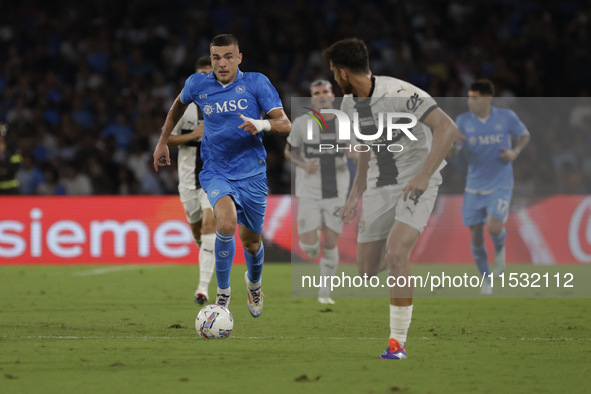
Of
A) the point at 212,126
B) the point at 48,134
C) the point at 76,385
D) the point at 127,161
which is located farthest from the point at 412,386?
the point at 48,134

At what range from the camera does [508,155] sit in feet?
35.4

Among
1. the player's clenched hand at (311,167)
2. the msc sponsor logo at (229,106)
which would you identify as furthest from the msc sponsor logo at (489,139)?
the msc sponsor logo at (229,106)

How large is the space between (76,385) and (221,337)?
2.01 meters

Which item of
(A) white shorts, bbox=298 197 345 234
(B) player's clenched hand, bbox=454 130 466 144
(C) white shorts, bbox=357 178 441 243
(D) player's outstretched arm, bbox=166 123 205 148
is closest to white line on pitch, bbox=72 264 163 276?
(A) white shorts, bbox=298 197 345 234

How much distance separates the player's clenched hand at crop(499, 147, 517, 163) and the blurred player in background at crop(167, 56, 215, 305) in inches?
141

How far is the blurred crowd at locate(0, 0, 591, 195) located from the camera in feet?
57.1

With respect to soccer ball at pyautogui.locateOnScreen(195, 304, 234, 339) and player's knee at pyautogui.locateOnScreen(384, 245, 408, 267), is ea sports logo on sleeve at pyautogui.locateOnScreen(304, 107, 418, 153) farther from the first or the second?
soccer ball at pyautogui.locateOnScreen(195, 304, 234, 339)

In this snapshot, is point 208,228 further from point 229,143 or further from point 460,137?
point 460,137

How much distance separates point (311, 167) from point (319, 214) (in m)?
0.55

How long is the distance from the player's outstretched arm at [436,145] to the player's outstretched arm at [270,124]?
1308 mm

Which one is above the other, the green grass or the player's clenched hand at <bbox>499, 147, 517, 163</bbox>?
the player's clenched hand at <bbox>499, 147, 517, 163</bbox>

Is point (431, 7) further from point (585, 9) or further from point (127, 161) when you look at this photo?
point (127, 161)

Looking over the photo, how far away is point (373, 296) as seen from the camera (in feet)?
35.7

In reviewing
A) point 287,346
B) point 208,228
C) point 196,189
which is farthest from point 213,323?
point 196,189
